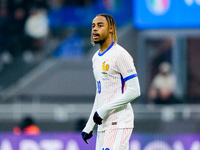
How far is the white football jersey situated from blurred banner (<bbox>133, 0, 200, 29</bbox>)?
11.2 m

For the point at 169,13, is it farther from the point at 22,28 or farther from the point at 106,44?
the point at 106,44

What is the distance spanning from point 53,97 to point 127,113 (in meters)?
9.46

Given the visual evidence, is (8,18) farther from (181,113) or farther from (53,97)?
(181,113)

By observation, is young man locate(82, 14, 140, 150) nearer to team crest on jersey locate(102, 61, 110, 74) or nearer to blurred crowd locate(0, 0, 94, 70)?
team crest on jersey locate(102, 61, 110, 74)

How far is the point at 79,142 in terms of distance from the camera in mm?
10742

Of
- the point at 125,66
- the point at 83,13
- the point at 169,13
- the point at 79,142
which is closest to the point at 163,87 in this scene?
the point at 83,13

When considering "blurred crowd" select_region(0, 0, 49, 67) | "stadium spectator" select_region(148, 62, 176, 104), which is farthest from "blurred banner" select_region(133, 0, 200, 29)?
"blurred crowd" select_region(0, 0, 49, 67)

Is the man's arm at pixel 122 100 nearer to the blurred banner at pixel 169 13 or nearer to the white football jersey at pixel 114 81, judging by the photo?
the white football jersey at pixel 114 81

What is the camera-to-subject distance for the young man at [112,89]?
19.8 ft

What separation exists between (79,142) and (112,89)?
4.72 metres

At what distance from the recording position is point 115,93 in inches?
242

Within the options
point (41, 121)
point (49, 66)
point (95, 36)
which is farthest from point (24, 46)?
point (95, 36)

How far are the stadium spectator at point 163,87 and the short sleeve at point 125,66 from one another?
338 inches

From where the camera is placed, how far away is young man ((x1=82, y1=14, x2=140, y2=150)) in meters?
6.03
